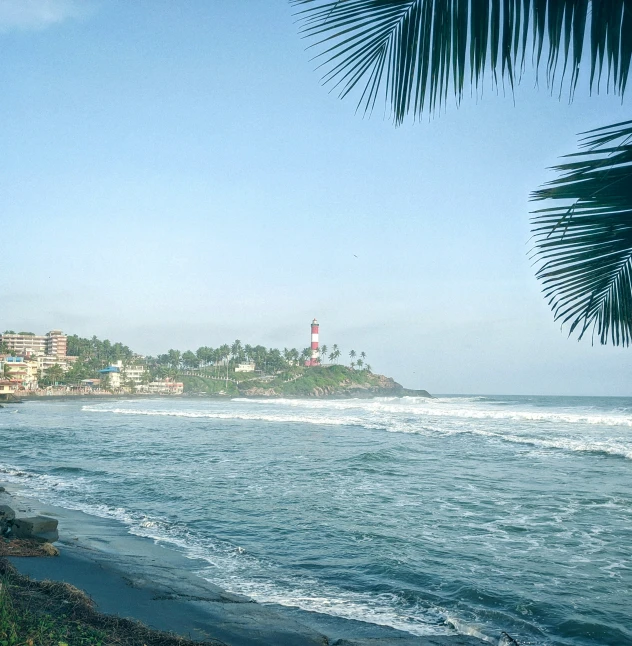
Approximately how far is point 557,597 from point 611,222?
279 inches

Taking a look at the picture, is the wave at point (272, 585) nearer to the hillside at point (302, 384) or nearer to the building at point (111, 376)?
the building at point (111, 376)

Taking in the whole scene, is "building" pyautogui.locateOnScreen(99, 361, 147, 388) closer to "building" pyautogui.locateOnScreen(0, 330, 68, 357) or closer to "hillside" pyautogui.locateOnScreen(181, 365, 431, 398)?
"hillside" pyautogui.locateOnScreen(181, 365, 431, 398)

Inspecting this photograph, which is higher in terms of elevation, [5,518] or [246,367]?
[246,367]

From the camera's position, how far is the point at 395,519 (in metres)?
11.1

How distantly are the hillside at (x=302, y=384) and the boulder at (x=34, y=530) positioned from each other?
412 ft

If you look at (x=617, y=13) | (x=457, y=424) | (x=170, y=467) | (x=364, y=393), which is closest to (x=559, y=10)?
(x=617, y=13)

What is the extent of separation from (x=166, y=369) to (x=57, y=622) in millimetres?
145363

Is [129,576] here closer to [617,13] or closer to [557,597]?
[557,597]

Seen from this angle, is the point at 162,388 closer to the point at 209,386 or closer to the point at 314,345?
the point at 209,386

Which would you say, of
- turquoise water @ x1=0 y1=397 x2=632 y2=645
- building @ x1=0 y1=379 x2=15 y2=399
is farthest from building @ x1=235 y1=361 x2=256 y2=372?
turquoise water @ x1=0 y1=397 x2=632 y2=645

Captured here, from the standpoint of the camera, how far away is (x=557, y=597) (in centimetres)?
726

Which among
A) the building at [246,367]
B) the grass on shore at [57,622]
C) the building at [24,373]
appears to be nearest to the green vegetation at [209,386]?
the building at [246,367]

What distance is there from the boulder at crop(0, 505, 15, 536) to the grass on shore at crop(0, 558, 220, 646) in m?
2.84

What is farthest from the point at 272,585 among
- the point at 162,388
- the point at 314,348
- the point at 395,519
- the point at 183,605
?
the point at 314,348
